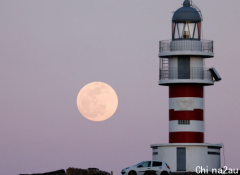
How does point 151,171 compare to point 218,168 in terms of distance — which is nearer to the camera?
point 151,171

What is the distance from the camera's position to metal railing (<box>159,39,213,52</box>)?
6303 cm

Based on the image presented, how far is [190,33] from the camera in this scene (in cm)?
6412

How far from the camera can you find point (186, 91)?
205 feet

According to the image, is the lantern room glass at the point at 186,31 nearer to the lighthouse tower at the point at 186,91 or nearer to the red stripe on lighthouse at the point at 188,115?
the lighthouse tower at the point at 186,91

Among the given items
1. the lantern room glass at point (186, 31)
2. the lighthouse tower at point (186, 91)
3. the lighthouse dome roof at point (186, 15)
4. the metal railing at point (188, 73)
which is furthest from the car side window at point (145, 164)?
the lighthouse dome roof at point (186, 15)

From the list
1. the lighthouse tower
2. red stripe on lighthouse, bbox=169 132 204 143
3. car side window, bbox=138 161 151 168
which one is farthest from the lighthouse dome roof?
car side window, bbox=138 161 151 168

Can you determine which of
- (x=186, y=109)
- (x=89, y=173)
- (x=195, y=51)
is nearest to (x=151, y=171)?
(x=89, y=173)

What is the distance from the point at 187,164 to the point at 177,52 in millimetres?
9775

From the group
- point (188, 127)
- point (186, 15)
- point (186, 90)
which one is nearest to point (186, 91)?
point (186, 90)

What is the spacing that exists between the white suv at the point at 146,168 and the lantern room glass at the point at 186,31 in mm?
13043

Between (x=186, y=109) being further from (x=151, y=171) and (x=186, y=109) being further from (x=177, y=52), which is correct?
(x=151, y=171)

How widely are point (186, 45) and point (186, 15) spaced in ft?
9.34

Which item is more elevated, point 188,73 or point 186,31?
point 186,31

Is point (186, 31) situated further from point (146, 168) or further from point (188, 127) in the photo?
point (146, 168)
